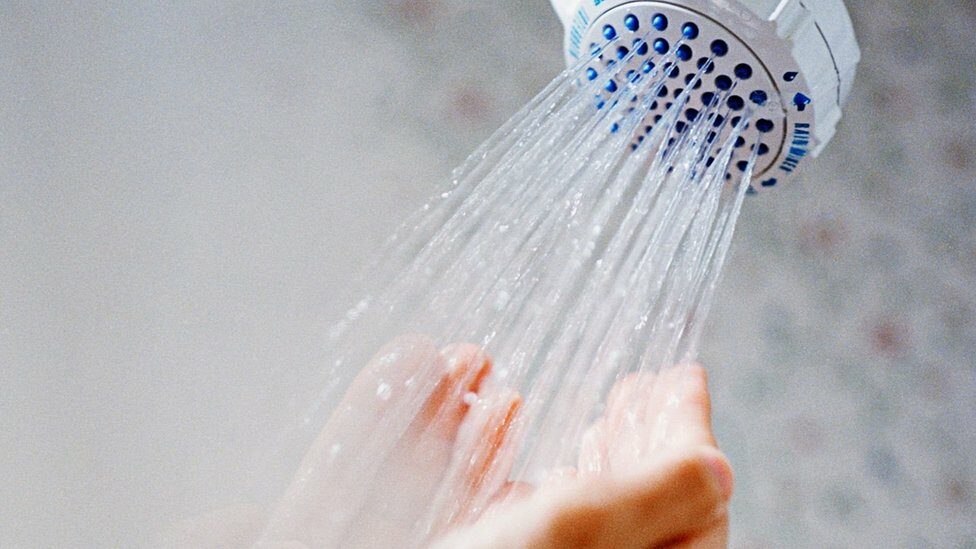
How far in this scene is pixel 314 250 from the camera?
931mm

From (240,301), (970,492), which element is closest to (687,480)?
(240,301)

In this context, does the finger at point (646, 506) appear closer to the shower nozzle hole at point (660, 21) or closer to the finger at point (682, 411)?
the finger at point (682, 411)

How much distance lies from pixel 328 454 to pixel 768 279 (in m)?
0.56

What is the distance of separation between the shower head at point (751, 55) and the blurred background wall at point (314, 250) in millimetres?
353

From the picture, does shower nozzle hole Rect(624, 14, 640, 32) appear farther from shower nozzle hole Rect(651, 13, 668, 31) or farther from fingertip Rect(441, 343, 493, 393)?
fingertip Rect(441, 343, 493, 393)

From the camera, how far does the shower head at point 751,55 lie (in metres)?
0.58

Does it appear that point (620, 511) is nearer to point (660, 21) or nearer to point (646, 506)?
point (646, 506)

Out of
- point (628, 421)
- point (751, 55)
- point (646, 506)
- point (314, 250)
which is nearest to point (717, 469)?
point (646, 506)

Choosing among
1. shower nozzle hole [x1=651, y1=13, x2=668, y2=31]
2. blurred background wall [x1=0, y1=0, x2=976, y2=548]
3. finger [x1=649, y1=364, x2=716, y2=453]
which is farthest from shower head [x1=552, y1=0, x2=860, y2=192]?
blurred background wall [x1=0, y1=0, x2=976, y2=548]

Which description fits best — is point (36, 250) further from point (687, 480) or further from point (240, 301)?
point (687, 480)

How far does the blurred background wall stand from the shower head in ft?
Answer: 1.16

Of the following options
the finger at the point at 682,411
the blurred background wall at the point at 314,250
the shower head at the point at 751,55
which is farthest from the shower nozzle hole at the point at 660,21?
the blurred background wall at the point at 314,250

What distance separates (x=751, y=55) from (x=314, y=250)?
48cm

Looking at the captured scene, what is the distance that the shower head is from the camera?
0.58 metres
